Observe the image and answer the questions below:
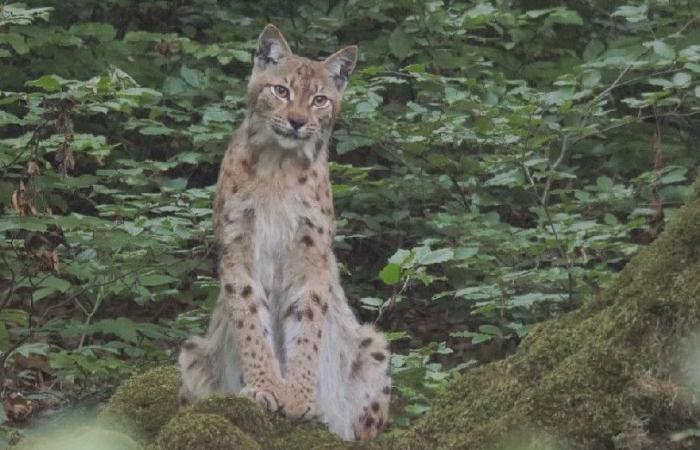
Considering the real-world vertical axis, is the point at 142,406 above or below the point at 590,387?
below

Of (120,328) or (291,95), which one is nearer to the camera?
(291,95)

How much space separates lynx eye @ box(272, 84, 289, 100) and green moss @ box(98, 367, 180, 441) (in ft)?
5.72

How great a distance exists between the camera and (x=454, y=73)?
11.6 metres

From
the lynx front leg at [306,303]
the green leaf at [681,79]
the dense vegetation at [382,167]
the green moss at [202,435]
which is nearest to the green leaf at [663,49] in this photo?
the dense vegetation at [382,167]

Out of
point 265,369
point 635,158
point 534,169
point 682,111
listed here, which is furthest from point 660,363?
point 682,111

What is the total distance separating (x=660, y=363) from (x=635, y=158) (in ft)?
22.2

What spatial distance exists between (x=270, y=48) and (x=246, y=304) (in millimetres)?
1630

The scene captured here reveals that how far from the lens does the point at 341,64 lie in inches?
305

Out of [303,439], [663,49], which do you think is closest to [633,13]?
[663,49]

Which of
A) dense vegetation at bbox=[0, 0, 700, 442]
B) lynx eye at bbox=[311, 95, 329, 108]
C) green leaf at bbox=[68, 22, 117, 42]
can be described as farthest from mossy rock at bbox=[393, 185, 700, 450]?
green leaf at bbox=[68, 22, 117, 42]

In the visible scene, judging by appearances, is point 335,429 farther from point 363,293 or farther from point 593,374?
point 363,293

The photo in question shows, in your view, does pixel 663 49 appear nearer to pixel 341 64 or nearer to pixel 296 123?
pixel 341 64

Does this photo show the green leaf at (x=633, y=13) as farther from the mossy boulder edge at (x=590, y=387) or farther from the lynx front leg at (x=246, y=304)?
the mossy boulder edge at (x=590, y=387)

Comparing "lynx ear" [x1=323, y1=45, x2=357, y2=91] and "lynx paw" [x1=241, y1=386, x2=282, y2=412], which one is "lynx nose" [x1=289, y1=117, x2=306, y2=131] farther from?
"lynx paw" [x1=241, y1=386, x2=282, y2=412]
